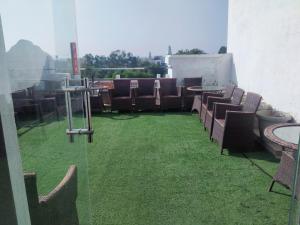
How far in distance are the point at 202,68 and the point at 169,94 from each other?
1.22 metres

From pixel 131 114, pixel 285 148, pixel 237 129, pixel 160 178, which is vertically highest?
pixel 285 148

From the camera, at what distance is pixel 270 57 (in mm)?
4340

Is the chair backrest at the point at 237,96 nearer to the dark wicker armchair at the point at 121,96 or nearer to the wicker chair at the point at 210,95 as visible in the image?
the wicker chair at the point at 210,95

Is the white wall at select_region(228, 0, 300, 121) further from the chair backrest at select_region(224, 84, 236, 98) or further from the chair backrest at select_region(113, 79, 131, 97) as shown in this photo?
the chair backrest at select_region(113, 79, 131, 97)

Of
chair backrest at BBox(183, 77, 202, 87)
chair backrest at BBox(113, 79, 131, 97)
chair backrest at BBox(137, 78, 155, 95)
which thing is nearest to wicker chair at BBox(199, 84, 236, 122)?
chair backrest at BBox(183, 77, 202, 87)

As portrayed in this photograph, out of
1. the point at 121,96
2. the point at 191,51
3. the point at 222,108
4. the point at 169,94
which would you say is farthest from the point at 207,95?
the point at 191,51

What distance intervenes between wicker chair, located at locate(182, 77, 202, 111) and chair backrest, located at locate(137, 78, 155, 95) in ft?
2.53

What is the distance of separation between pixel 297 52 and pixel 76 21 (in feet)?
10.5

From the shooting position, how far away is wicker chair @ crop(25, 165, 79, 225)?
927mm

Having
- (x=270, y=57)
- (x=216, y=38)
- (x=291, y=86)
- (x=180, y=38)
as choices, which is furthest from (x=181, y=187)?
(x=180, y=38)

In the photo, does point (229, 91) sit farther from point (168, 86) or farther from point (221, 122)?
point (168, 86)

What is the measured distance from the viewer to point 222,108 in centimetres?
403

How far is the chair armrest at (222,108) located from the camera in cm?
398

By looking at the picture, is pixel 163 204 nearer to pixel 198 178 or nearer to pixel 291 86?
pixel 198 178
